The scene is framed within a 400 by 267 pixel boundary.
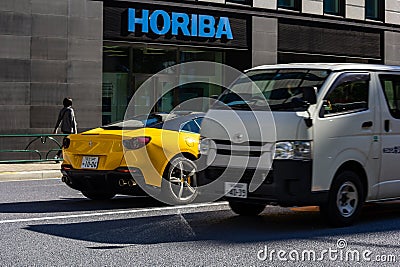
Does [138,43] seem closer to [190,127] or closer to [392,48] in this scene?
[392,48]

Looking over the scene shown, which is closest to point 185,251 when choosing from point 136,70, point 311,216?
point 311,216

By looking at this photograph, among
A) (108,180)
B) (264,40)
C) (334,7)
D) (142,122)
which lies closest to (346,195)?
(108,180)

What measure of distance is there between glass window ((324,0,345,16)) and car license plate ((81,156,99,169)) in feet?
61.8

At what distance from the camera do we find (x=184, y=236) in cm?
854

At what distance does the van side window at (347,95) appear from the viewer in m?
8.91

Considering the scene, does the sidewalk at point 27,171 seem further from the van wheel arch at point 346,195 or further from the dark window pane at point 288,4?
the dark window pane at point 288,4

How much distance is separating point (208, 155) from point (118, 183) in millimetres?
2090

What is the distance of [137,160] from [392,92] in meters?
3.72

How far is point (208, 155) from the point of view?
9148 millimetres

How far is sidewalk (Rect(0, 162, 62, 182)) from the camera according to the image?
16.4 metres

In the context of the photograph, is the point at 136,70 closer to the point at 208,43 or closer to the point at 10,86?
the point at 208,43

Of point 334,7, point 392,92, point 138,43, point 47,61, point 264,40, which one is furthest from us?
point 334,7

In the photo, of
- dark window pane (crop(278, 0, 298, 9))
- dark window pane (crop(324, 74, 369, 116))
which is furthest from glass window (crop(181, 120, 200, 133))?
dark window pane (crop(278, 0, 298, 9))

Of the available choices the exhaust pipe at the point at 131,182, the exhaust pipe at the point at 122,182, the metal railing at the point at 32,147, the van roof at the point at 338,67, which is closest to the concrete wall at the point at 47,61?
the metal railing at the point at 32,147
